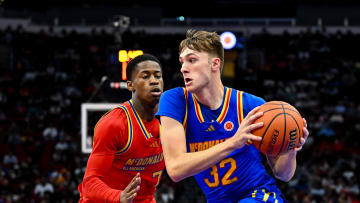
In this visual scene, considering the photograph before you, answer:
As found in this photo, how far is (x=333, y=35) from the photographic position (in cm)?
2197

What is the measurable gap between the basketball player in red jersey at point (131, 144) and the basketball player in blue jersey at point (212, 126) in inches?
31.6

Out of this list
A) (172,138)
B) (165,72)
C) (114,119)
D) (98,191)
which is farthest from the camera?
(165,72)

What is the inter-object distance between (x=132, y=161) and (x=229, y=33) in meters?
7.43

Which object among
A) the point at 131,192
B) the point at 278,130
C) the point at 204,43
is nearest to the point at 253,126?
the point at 278,130

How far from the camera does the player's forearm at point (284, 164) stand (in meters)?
3.35

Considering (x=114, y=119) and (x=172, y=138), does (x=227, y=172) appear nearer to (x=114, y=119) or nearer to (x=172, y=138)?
(x=172, y=138)

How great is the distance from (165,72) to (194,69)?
7132mm

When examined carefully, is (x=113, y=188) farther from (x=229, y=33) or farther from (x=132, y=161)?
(x=229, y=33)

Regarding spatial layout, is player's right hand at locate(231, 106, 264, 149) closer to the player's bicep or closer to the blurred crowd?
the player's bicep

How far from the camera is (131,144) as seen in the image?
409cm

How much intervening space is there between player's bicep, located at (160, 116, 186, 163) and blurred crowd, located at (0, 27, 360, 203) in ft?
21.1

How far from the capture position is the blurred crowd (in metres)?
13.7

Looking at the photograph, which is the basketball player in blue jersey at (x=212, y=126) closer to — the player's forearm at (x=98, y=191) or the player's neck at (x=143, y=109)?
the player's forearm at (x=98, y=191)

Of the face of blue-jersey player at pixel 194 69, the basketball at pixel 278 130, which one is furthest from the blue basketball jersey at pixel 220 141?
the basketball at pixel 278 130
